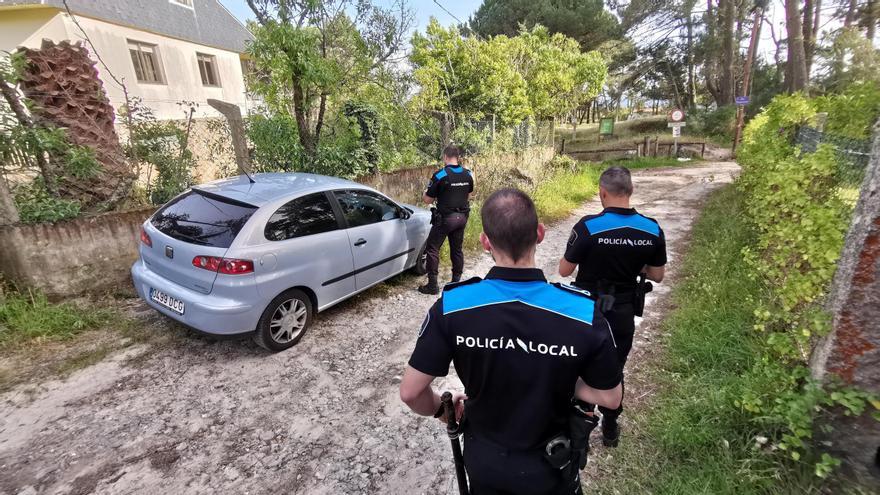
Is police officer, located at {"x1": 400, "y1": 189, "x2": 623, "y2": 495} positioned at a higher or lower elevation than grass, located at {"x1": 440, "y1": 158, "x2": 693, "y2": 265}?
higher

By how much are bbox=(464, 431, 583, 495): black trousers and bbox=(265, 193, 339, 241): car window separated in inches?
106

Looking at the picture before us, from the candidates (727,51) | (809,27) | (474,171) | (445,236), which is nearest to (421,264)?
(445,236)

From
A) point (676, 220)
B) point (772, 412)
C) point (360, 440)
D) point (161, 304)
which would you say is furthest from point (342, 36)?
point (676, 220)

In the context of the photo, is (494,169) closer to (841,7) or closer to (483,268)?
(483,268)

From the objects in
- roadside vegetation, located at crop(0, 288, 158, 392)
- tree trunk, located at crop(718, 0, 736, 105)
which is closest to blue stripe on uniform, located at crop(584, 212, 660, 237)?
roadside vegetation, located at crop(0, 288, 158, 392)

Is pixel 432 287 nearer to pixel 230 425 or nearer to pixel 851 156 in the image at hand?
pixel 230 425

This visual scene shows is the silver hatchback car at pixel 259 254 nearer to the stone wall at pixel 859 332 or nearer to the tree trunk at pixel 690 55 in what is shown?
the stone wall at pixel 859 332

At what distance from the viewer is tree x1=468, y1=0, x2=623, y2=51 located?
21.1 metres

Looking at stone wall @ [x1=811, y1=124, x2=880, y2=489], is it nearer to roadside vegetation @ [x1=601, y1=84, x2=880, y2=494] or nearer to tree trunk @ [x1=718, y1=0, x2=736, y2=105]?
roadside vegetation @ [x1=601, y1=84, x2=880, y2=494]

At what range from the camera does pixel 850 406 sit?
1.79m

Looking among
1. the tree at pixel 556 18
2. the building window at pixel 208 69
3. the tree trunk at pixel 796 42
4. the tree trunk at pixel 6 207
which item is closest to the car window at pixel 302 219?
the tree trunk at pixel 6 207

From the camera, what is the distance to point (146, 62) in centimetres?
1384

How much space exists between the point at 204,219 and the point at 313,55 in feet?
10.6

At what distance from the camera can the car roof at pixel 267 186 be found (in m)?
3.55
